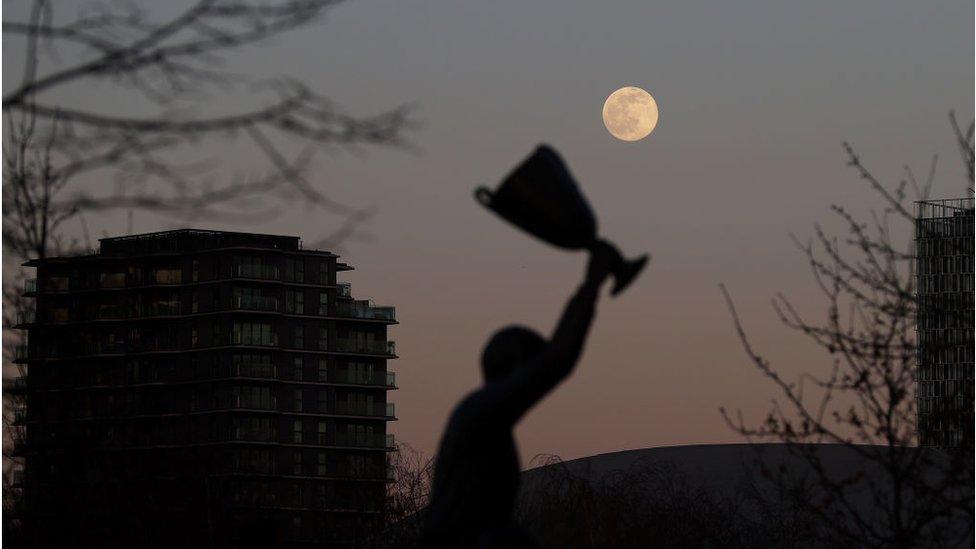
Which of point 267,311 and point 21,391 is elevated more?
point 267,311

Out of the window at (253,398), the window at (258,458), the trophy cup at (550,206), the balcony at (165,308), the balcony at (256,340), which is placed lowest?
the trophy cup at (550,206)

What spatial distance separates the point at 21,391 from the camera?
11930mm

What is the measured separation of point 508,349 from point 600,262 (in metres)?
0.55

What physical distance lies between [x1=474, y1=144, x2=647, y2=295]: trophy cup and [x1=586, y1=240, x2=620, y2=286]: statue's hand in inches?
1.0

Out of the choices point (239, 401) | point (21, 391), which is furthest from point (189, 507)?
point (239, 401)

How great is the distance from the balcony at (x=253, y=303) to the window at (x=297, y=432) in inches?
293

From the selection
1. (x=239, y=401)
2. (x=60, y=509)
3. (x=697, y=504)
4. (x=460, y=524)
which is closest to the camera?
(x=460, y=524)

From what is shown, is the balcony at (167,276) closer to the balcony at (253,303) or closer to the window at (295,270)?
the balcony at (253,303)

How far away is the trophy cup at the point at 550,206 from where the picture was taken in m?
7.30

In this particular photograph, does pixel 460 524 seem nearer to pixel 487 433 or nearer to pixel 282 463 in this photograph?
pixel 487 433

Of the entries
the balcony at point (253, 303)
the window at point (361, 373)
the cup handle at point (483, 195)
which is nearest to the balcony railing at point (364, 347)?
the window at point (361, 373)

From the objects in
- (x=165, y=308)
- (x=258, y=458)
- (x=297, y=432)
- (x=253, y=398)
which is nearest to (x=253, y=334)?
(x=253, y=398)

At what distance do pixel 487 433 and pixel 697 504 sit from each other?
109ft

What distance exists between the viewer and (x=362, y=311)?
367 ft
